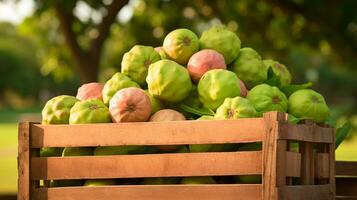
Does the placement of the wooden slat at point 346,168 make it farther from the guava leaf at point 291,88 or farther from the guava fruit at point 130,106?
the guava fruit at point 130,106

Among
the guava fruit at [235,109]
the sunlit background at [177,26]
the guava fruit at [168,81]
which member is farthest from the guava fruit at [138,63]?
the sunlit background at [177,26]

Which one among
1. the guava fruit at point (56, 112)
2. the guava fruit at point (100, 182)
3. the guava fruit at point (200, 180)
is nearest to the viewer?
the guava fruit at point (200, 180)

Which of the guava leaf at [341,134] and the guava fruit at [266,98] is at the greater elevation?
the guava fruit at [266,98]

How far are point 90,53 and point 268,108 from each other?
6.89 m

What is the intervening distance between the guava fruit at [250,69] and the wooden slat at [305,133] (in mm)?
399

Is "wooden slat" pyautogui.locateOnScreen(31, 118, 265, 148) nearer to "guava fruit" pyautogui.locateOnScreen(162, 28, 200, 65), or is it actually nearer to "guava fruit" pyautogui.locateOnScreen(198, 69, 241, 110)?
"guava fruit" pyautogui.locateOnScreen(198, 69, 241, 110)

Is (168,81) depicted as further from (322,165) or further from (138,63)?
(322,165)

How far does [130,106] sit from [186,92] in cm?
29

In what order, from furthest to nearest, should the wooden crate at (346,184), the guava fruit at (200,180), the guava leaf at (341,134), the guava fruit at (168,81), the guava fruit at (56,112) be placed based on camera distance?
the wooden crate at (346,184) < the guava leaf at (341,134) < the guava fruit at (56,112) < the guava fruit at (168,81) < the guava fruit at (200,180)

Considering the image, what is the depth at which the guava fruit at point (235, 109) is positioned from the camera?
287 centimetres

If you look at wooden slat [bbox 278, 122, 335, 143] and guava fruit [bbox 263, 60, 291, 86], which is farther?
guava fruit [bbox 263, 60, 291, 86]

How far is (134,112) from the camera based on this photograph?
9.71 feet

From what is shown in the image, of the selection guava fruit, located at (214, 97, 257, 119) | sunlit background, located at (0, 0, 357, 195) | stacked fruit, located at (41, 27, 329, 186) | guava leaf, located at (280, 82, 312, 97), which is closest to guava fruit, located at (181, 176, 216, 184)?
stacked fruit, located at (41, 27, 329, 186)

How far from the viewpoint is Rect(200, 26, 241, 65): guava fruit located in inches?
132
